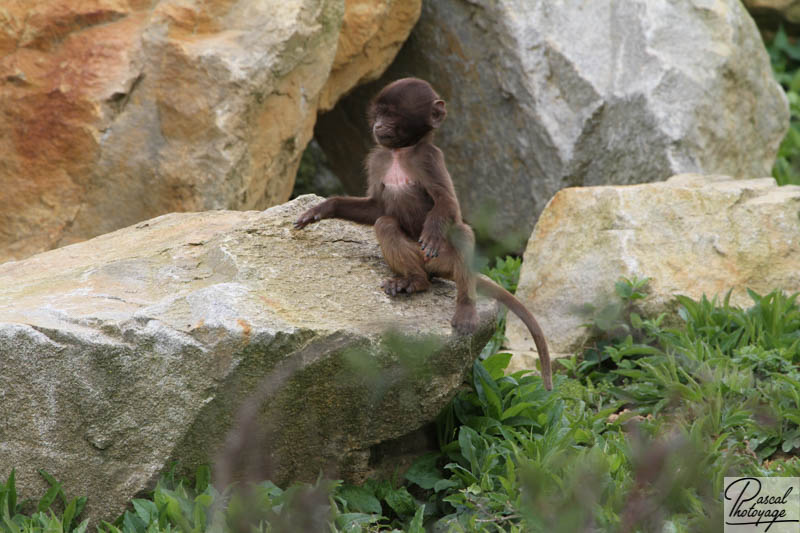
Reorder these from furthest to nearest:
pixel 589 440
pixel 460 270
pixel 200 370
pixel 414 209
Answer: pixel 414 209 → pixel 589 440 → pixel 460 270 → pixel 200 370

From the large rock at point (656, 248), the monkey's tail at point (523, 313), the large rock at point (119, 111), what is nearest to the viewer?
the monkey's tail at point (523, 313)

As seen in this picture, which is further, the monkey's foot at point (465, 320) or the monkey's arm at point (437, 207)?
the monkey's arm at point (437, 207)

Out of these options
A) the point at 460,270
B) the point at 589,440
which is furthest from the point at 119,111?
the point at 589,440

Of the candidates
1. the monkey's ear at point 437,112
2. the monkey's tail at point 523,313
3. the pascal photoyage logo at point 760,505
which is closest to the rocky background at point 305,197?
the monkey's tail at point 523,313

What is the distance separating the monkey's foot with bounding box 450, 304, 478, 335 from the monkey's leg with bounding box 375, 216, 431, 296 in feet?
1.11

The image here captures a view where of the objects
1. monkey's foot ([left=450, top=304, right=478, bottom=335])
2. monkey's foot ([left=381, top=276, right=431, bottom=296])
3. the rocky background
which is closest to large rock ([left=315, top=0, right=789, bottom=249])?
the rocky background

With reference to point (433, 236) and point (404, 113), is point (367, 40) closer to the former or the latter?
point (404, 113)

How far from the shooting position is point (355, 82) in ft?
26.8

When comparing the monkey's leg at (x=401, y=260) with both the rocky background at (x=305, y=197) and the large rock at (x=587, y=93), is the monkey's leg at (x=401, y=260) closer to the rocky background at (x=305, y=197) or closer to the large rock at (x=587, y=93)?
the rocky background at (x=305, y=197)

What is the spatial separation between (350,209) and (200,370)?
5.24 feet

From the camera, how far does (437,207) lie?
15.7 ft

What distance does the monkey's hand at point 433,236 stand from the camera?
459cm

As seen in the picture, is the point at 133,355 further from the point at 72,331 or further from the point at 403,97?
the point at 403,97

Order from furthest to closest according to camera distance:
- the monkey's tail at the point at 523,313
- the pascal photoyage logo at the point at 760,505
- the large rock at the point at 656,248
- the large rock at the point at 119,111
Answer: the large rock at the point at 119,111, the large rock at the point at 656,248, the monkey's tail at the point at 523,313, the pascal photoyage logo at the point at 760,505
